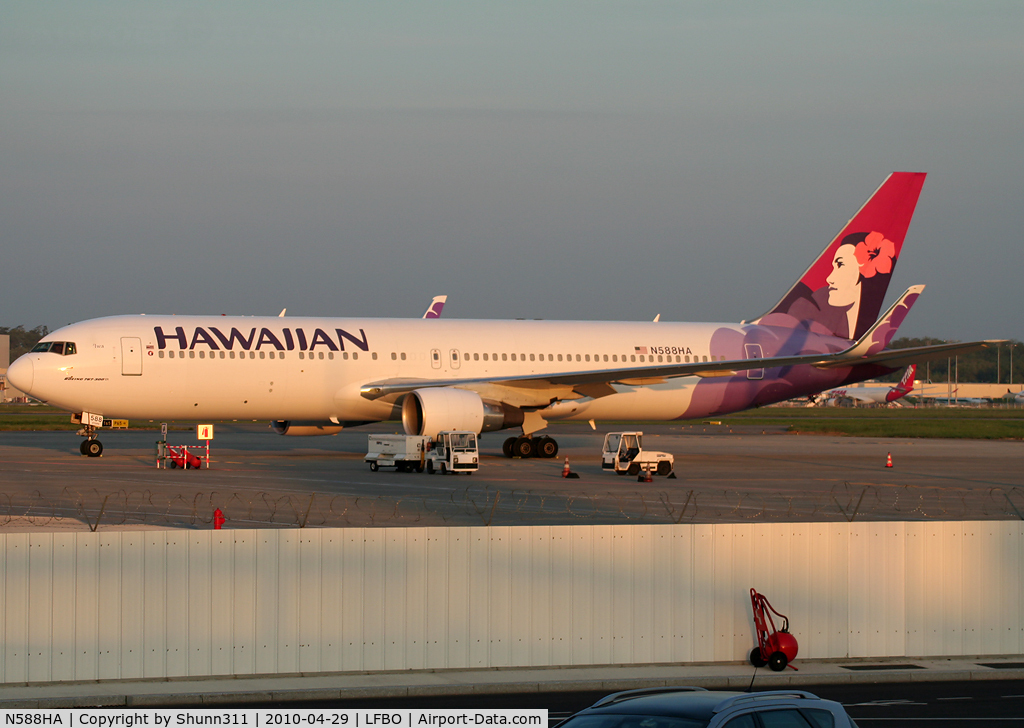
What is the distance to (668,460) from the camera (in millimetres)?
34219

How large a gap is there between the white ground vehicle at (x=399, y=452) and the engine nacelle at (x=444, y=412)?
1.11 meters

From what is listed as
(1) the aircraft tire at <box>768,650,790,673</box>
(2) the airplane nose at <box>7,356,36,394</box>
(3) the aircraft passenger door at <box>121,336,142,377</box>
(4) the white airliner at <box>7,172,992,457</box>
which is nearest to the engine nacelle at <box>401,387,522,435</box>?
(4) the white airliner at <box>7,172,992,457</box>

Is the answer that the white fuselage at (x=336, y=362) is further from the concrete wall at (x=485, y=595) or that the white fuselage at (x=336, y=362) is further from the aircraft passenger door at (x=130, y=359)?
the concrete wall at (x=485, y=595)

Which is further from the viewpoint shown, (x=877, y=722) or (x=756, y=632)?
(x=756, y=632)

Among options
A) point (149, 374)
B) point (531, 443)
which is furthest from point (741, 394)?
point (149, 374)

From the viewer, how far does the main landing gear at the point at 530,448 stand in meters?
41.1

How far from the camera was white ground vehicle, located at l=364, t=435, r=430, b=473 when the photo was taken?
34188 mm

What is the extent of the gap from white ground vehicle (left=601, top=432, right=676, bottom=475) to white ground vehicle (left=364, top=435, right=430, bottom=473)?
5806 mm

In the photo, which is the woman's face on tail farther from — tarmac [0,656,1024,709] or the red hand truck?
the red hand truck

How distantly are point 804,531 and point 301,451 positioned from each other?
3178 centimetres

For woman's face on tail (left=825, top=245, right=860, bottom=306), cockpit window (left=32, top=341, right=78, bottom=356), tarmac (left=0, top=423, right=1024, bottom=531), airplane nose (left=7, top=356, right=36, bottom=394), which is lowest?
tarmac (left=0, top=423, right=1024, bottom=531)

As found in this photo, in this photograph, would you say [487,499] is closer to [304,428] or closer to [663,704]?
[663,704]

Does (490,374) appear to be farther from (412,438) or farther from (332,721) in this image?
(332,721)

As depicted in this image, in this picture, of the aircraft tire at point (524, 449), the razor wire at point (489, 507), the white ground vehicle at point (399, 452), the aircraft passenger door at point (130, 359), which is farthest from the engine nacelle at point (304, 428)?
the razor wire at point (489, 507)
